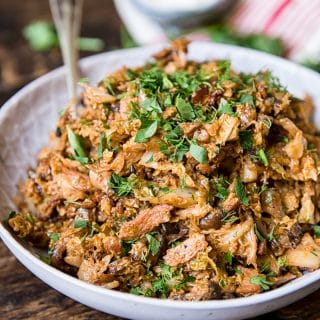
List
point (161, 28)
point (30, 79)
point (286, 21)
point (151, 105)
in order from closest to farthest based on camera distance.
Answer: point (151, 105) < point (30, 79) < point (286, 21) < point (161, 28)

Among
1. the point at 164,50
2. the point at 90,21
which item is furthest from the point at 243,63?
the point at 90,21

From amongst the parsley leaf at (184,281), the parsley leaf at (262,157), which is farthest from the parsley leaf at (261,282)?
the parsley leaf at (262,157)

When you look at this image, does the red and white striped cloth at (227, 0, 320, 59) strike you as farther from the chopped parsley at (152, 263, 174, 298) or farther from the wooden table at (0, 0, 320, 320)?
the chopped parsley at (152, 263, 174, 298)

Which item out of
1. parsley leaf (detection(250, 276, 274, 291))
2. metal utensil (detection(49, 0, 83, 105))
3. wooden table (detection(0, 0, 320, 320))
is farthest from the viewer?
metal utensil (detection(49, 0, 83, 105))

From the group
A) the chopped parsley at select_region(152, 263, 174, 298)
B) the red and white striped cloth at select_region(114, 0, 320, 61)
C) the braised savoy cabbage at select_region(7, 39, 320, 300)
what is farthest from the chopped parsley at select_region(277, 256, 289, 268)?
the red and white striped cloth at select_region(114, 0, 320, 61)

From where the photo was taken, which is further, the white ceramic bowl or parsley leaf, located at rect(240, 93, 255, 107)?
parsley leaf, located at rect(240, 93, 255, 107)

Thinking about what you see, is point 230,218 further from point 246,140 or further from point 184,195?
point 246,140

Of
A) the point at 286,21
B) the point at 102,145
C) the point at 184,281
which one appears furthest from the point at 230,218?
the point at 286,21
